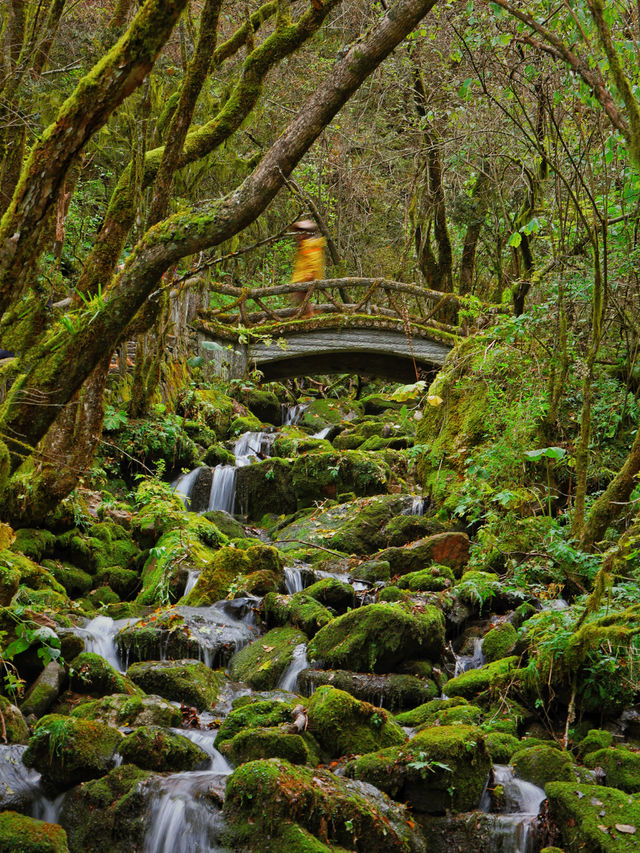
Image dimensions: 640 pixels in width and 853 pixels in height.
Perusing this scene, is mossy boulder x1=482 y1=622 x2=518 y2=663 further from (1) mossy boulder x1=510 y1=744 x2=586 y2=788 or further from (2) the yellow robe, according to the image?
(2) the yellow robe

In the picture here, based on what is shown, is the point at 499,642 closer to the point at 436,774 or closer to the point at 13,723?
the point at 436,774

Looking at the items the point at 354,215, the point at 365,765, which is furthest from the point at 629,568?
the point at 354,215

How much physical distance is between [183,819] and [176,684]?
1.75 meters

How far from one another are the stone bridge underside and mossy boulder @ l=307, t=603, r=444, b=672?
400 inches

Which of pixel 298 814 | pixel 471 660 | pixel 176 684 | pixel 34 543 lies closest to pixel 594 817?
pixel 298 814

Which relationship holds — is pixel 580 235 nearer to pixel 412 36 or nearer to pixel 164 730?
pixel 412 36

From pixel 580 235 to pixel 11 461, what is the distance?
24.2ft

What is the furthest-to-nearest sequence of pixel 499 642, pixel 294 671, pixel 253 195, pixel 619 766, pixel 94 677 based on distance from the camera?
1. pixel 499 642
2. pixel 294 671
3. pixel 94 677
4. pixel 619 766
5. pixel 253 195

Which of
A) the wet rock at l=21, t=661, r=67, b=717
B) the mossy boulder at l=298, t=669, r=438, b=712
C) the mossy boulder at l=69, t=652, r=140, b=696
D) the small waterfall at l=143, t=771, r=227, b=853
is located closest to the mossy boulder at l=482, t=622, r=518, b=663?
the mossy boulder at l=298, t=669, r=438, b=712

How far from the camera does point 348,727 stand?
555 cm

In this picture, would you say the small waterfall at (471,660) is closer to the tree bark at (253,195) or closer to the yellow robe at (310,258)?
the yellow robe at (310,258)

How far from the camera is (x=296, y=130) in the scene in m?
4.96

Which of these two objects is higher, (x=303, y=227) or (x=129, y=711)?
(x=303, y=227)

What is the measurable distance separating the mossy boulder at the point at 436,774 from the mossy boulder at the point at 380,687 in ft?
4.79
